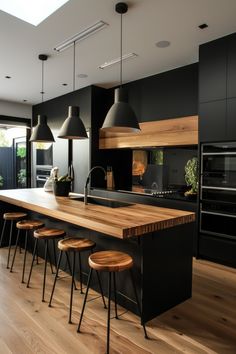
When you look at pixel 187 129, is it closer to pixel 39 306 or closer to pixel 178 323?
pixel 178 323

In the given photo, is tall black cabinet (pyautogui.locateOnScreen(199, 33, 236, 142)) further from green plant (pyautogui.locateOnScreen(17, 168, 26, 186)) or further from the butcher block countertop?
green plant (pyautogui.locateOnScreen(17, 168, 26, 186))

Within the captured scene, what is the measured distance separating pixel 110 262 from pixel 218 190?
2098 mm

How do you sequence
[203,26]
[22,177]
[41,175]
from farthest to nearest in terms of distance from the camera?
1. [22,177]
2. [41,175]
3. [203,26]

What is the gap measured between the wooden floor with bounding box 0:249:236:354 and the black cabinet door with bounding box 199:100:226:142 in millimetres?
1848

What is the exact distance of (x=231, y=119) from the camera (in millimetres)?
3385

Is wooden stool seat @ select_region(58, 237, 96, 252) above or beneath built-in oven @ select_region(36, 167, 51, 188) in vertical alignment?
beneath

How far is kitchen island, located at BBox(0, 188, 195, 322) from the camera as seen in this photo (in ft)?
7.13

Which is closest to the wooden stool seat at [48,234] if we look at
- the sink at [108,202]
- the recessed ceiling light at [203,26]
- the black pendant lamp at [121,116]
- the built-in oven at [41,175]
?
the sink at [108,202]

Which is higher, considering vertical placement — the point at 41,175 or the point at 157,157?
the point at 157,157

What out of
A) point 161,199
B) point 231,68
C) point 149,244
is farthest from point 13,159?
point 149,244

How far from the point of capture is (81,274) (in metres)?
2.96

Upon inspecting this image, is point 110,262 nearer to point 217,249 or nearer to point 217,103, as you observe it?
point 217,249

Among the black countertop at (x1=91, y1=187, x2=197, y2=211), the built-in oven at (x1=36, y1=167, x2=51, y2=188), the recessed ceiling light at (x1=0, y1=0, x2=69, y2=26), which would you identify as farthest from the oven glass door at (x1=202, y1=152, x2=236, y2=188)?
the built-in oven at (x1=36, y1=167, x2=51, y2=188)

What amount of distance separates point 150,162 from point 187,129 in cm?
129
